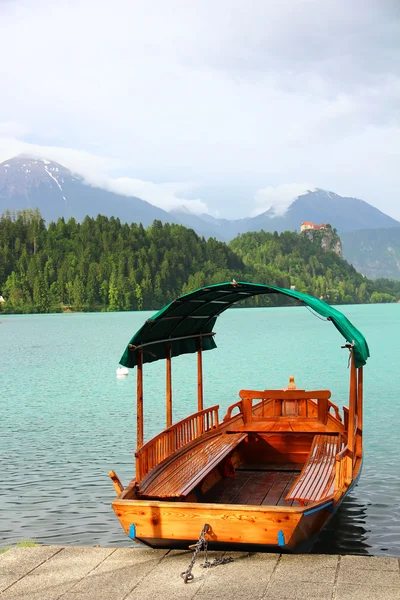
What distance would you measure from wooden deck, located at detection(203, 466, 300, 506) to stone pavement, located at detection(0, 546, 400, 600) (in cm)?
254

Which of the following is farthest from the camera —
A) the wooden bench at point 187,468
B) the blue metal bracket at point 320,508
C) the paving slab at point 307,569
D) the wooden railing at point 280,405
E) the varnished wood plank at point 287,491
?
the wooden railing at point 280,405

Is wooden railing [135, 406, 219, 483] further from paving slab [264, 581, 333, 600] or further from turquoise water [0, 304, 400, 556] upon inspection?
paving slab [264, 581, 333, 600]

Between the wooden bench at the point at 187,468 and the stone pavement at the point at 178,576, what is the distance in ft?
3.24

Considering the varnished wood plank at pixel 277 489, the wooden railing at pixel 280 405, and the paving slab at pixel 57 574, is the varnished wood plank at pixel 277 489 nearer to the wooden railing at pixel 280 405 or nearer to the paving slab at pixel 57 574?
the wooden railing at pixel 280 405

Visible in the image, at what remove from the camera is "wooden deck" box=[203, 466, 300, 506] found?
11.3 m

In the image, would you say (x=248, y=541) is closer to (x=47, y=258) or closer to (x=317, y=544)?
(x=317, y=544)

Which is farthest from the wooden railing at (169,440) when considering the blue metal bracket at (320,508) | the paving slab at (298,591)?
the paving slab at (298,591)

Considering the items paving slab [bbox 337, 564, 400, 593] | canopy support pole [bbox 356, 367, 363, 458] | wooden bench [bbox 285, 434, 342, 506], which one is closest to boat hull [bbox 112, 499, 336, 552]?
wooden bench [bbox 285, 434, 342, 506]

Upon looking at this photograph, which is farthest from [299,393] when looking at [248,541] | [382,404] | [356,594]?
[382,404]

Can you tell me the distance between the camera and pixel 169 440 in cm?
1184

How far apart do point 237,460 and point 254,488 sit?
5.55 feet

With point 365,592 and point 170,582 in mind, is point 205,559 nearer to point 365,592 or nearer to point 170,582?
point 170,582

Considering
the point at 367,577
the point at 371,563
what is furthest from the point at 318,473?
the point at 367,577

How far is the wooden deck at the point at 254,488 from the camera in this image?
444 inches
